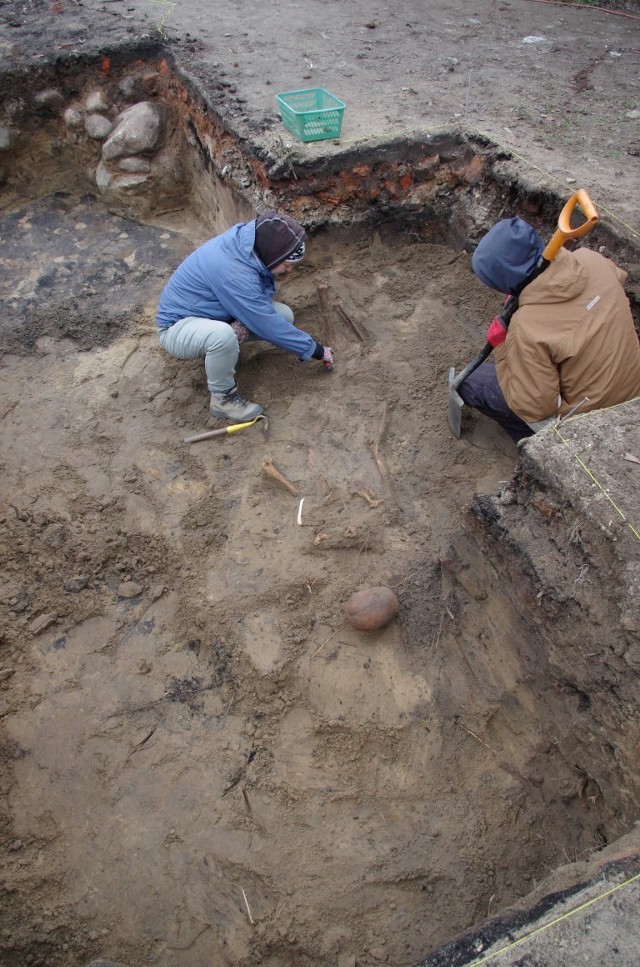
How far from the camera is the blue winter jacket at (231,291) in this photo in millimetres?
3865

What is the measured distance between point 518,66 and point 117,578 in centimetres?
596

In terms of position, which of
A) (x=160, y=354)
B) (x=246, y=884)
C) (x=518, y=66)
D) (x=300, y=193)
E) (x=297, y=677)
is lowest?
(x=246, y=884)

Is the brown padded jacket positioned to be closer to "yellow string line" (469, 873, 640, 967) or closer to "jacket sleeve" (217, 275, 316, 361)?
"jacket sleeve" (217, 275, 316, 361)

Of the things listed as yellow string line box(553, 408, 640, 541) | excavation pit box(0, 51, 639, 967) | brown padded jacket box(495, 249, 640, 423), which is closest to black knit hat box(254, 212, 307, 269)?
excavation pit box(0, 51, 639, 967)

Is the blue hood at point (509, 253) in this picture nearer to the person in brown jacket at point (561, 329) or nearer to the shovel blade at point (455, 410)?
the person in brown jacket at point (561, 329)

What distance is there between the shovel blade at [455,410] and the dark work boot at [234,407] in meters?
1.32

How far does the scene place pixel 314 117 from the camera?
4.60 metres

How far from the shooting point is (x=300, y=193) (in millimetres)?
4711

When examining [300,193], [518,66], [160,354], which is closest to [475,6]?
[518,66]

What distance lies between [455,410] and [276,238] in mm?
1550

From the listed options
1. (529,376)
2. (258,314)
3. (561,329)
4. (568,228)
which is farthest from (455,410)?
(258,314)

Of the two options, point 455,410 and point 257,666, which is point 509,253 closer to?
point 455,410

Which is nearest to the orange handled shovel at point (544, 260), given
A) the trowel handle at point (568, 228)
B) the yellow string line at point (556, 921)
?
the trowel handle at point (568, 228)

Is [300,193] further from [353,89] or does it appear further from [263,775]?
[263,775]
